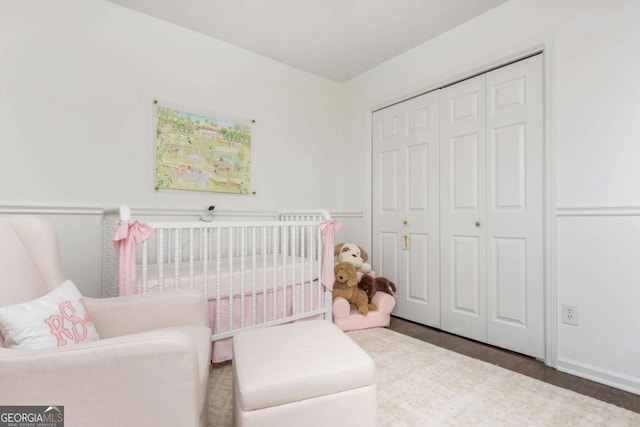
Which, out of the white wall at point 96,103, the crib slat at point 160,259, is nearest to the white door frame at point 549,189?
the white wall at point 96,103

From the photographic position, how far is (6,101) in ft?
5.89

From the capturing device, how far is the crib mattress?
65.7 inches

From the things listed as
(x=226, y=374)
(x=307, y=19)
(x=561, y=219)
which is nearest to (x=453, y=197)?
(x=561, y=219)

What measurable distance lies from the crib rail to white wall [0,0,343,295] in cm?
41

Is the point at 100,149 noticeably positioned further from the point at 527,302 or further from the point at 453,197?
the point at 527,302

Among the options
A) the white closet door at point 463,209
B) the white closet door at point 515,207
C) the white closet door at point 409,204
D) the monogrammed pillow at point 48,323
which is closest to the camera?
the monogrammed pillow at point 48,323

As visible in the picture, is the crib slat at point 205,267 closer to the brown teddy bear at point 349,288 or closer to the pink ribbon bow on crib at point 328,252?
the pink ribbon bow on crib at point 328,252

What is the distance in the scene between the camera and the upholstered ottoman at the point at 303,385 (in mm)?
916

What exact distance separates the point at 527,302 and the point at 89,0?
349 cm

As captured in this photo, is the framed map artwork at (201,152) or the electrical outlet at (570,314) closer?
the electrical outlet at (570,314)

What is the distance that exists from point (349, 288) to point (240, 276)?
3.22ft

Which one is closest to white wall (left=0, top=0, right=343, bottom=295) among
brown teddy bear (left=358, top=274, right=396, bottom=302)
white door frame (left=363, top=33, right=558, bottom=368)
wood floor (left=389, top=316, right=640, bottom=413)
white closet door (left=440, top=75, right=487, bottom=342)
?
Answer: brown teddy bear (left=358, top=274, right=396, bottom=302)

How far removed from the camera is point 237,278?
189cm

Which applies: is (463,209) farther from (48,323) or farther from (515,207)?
(48,323)
